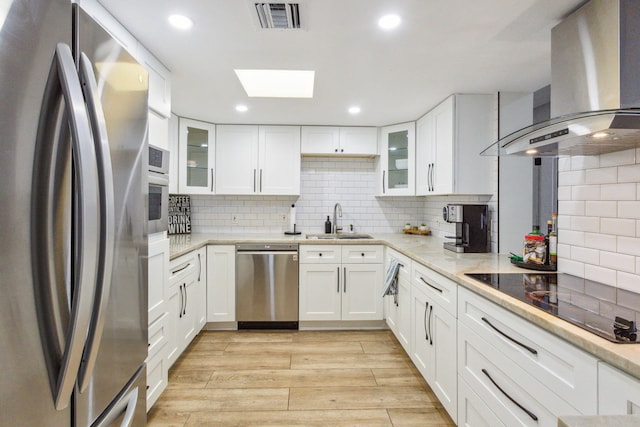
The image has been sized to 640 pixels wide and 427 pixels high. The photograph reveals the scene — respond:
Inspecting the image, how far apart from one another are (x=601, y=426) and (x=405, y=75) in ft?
7.19

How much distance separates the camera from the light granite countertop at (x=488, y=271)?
815 millimetres

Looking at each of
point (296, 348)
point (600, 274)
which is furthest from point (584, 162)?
point (296, 348)

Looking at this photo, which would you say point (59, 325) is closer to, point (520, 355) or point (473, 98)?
point (520, 355)

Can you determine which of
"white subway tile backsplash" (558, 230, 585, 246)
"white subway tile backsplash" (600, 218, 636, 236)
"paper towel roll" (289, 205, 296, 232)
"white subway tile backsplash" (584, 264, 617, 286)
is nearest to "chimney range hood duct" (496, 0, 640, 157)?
"white subway tile backsplash" (600, 218, 636, 236)

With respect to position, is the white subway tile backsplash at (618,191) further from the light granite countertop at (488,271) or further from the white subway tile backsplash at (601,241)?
the light granite countertop at (488,271)

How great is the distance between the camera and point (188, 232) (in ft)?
12.0

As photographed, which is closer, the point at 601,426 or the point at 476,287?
the point at 601,426

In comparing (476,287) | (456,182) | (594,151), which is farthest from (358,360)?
(594,151)

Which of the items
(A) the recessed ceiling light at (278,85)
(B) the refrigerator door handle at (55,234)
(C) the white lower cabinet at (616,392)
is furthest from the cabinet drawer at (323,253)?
(B) the refrigerator door handle at (55,234)

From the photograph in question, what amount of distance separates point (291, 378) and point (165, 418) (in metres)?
0.86

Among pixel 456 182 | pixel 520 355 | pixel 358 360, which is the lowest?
pixel 358 360

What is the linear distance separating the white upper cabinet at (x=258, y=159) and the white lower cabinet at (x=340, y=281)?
34.2 inches

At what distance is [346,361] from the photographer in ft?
8.41

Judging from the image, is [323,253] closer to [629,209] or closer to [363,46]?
[363,46]
